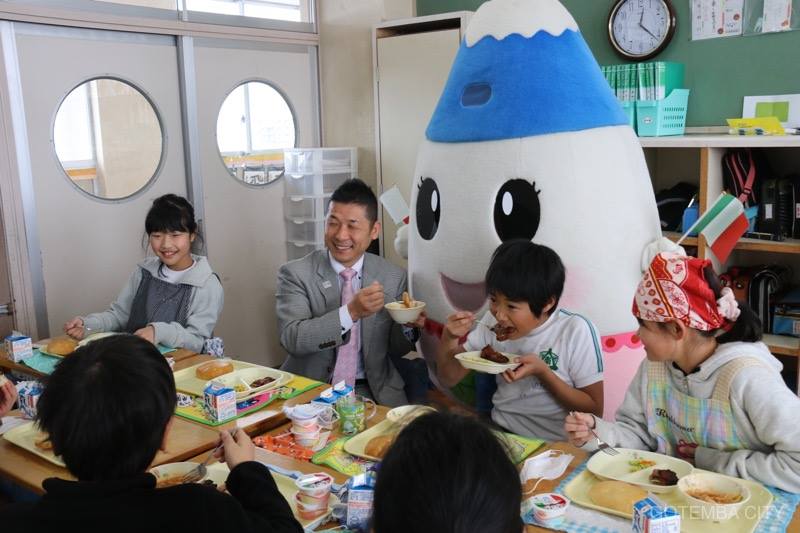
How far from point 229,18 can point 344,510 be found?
3112mm

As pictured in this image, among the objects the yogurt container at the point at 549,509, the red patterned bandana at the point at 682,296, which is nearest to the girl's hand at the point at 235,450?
the yogurt container at the point at 549,509

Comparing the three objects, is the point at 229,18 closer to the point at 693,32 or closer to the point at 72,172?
the point at 72,172

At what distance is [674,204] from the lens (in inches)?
129

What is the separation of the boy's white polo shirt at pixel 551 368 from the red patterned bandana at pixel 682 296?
0.45m

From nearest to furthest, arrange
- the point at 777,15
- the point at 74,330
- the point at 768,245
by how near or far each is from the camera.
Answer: the point at 74,330 → the point at 768,245 → the point at 777,15

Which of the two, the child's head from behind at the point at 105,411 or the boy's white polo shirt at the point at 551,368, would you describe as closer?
the child's head from behind at the point at 105,411

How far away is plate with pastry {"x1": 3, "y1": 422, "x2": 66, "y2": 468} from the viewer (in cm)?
170

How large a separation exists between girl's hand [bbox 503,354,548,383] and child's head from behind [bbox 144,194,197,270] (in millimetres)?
1383

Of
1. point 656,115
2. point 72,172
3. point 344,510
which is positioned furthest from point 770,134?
point 72,172

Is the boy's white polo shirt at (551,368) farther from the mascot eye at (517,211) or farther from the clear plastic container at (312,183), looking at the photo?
the clear plastic container at (312,183)

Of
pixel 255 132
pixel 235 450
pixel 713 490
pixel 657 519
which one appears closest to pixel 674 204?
pixel 713 490

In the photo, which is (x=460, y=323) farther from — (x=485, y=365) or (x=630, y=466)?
(x=630, y=466)

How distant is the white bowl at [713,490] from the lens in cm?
129

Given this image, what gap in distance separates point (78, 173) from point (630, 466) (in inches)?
110
